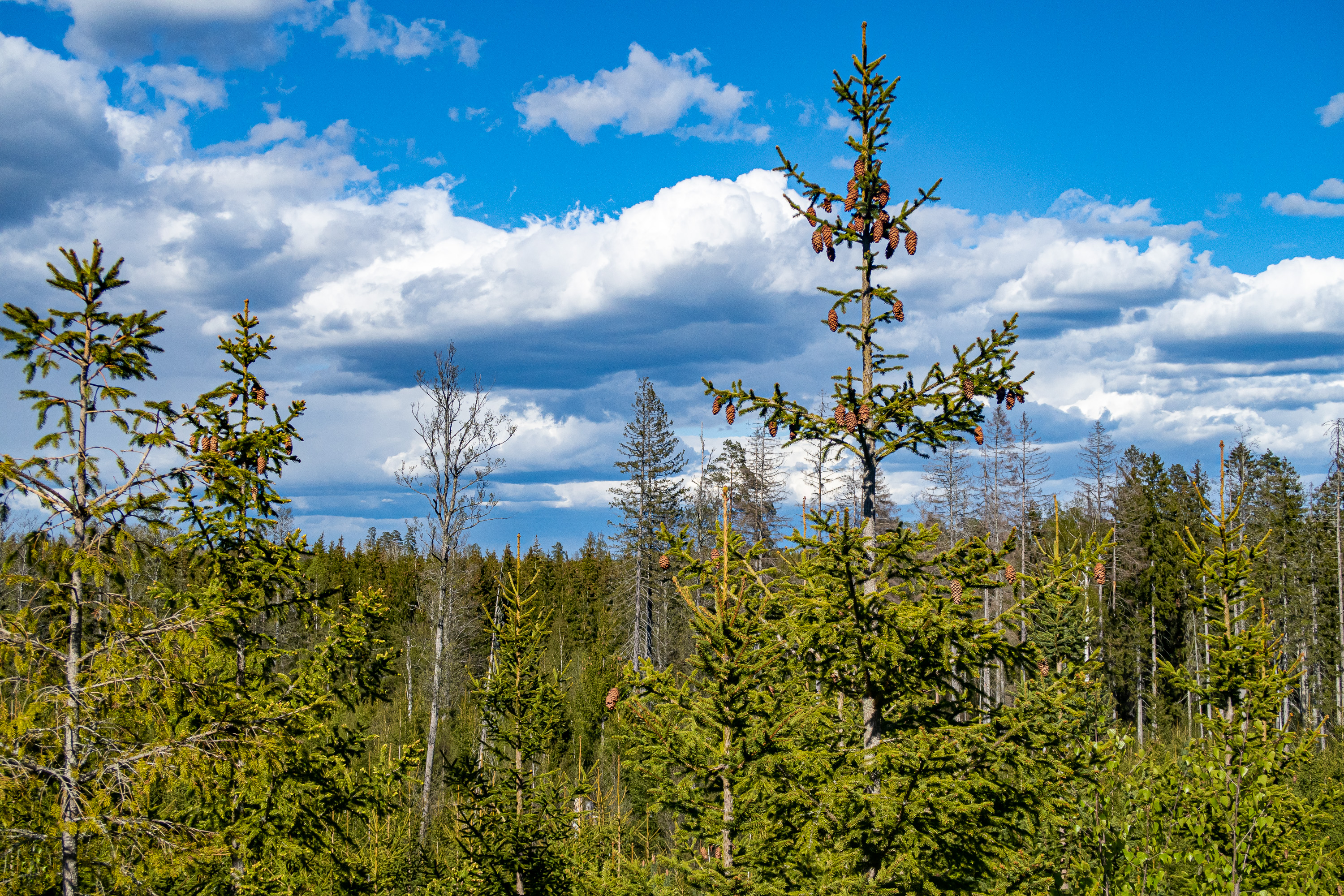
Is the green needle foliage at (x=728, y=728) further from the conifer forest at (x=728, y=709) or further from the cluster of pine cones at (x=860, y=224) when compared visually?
the cluster of pine cones at (x=860, y=224)

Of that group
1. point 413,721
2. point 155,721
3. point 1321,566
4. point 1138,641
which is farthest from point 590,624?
point 155,721

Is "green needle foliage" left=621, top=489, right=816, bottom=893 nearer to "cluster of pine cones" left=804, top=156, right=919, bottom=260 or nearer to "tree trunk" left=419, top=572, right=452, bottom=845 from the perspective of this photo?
"cluster of pine cones" left=804, top=156, right=919, bottom=260

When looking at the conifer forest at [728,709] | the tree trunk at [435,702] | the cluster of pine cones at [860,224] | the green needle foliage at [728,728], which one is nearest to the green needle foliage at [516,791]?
the conifer forest at [728,709]

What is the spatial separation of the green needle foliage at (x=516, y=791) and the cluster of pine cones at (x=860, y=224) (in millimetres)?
8499

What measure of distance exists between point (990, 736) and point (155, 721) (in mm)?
6807

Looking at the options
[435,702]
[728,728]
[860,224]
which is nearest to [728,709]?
[728,728]

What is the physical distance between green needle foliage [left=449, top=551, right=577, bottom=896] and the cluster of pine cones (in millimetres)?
8499

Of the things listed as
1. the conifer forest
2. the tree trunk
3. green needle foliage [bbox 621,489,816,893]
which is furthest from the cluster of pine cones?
the tree trunk

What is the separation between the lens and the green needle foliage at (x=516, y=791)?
13078 mm

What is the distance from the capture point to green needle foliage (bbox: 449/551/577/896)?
42.9ft

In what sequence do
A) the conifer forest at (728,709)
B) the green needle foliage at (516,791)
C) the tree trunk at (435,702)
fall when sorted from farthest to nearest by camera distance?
the tree trunk at (435,702)
the green needle foliage at (516,791)
the conifer forest at (728,709)

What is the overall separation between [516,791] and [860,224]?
11102 millimetres

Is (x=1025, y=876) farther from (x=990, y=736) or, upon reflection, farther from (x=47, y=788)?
(x=47, y=788)

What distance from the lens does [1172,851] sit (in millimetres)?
7633
